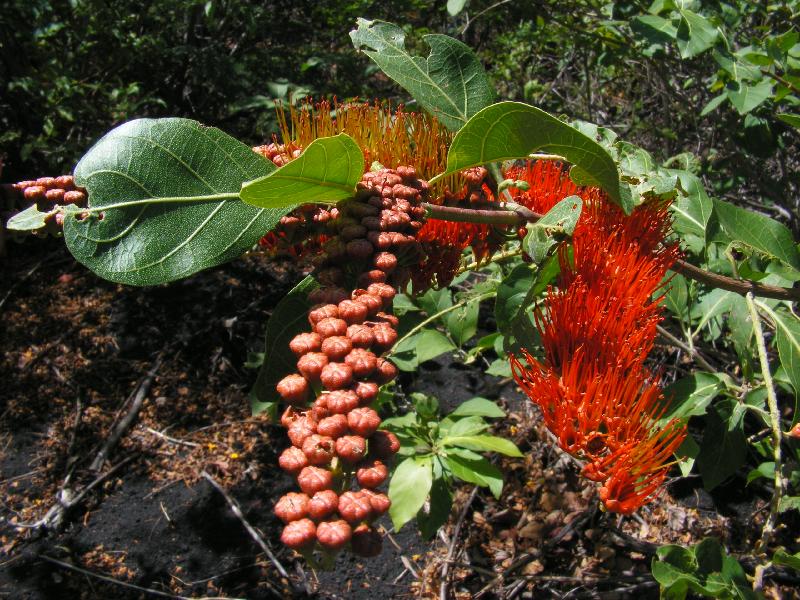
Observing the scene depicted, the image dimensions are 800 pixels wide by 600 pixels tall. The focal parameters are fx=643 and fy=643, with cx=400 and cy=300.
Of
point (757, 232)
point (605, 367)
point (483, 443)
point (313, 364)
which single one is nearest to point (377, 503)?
point (313, 364)

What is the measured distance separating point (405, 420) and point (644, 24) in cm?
119

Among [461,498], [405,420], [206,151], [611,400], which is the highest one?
[206,151]

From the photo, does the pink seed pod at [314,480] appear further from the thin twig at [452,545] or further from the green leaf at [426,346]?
the thin twig at [452,545]

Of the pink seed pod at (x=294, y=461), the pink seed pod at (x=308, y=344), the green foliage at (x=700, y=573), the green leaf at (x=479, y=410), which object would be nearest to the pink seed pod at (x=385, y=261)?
the pink seed pod at (x=308, y=344)

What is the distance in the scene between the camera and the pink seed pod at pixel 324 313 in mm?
595

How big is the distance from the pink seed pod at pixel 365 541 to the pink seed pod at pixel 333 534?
2 cm

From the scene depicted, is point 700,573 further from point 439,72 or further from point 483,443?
point 439,72

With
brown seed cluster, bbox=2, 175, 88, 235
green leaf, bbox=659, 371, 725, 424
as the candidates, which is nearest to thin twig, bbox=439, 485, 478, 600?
green leaf, bbox=659, 371, 725, 424

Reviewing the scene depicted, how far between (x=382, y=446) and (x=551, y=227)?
36 cm

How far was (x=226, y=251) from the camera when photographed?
2.35ft

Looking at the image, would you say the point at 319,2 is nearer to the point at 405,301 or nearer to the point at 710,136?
the point at 710,136

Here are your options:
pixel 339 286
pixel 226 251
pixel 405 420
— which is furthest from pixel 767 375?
pixel 405 420

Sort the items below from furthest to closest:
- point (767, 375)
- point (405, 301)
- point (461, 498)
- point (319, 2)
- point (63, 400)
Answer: point (319, 2) < point (63, 400) < point (461, 498) < point (405, 301) < point (767, 375)

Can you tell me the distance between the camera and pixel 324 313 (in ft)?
1.96
